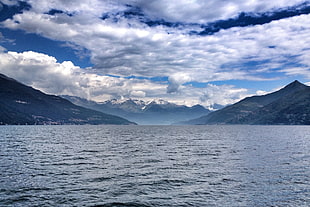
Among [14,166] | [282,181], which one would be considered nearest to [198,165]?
[282,181]

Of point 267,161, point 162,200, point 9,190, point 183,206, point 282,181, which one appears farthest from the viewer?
point 267,161

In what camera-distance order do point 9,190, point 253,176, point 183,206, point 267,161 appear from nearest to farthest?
1. point 183,206
2. point 9,190
3. point 253,176
4. point 267,161

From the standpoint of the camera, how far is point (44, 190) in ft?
99.1

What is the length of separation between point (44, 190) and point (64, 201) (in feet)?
20.1

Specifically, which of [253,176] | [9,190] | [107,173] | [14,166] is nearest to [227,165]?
[253,176]

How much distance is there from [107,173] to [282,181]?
28.9 m

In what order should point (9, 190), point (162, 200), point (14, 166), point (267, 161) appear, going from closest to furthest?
1. point (162, 200)
2. point (9, 190)
3. point (14, 166)
4. point (267, 161)

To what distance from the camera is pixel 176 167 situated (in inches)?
1812

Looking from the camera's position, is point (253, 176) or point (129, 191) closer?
point (129, 191)

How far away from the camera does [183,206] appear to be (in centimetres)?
2514

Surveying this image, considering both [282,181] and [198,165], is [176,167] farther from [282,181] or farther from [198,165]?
[282,181]

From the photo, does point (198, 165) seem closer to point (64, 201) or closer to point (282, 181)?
point (282, 181)

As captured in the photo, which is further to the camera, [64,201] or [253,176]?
[253,176]

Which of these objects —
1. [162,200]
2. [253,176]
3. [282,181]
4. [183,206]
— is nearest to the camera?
[183,206]
